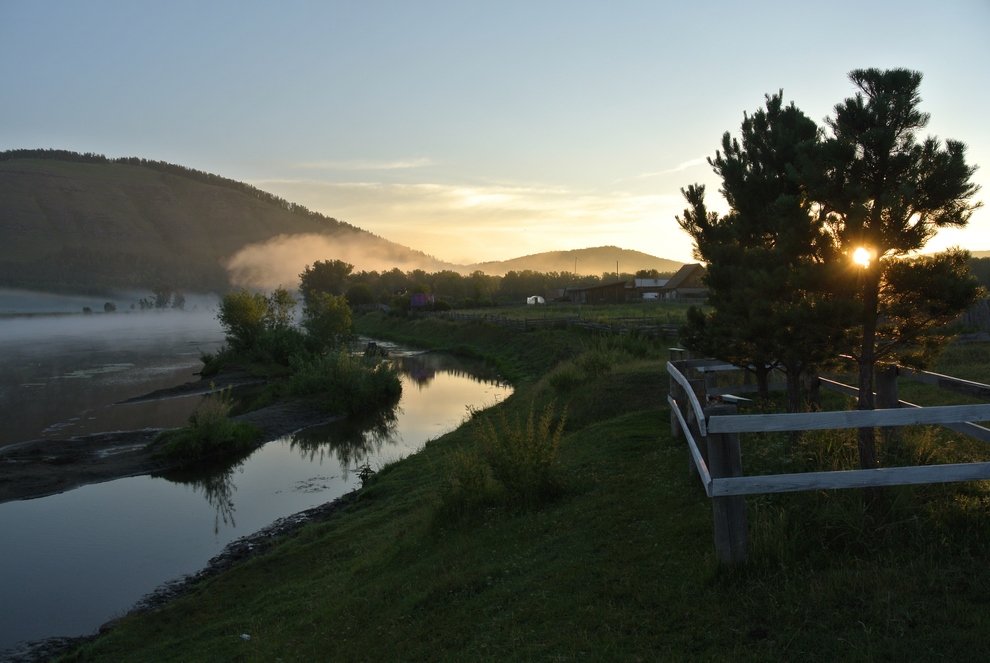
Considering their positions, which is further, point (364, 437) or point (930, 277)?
point (364, 437)

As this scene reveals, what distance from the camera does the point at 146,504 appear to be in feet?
60.1

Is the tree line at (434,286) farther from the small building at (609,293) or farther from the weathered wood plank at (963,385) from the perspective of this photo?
the weathered wood plank at (963,385)

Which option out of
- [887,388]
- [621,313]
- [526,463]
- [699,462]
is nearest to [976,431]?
[887,388]

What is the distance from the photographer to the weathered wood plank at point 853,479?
4910 millimetres

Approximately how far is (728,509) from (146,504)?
57.7ft

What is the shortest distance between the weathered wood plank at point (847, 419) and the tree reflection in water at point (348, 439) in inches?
641

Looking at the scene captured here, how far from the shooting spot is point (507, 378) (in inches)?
1490

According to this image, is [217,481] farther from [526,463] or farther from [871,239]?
[871,239]

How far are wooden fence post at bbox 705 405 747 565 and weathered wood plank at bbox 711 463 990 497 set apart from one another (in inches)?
9.6

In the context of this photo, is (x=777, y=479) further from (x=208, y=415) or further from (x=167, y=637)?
(x=208, y=415)

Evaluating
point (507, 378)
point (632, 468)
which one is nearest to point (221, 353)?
point (507, 378)

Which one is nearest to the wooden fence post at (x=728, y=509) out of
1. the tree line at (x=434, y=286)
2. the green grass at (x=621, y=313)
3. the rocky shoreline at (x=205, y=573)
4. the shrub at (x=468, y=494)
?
the shrub at (x=468, y=494)

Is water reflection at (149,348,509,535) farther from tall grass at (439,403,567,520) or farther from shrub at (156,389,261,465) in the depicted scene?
tall grass at (439,403,567,520)

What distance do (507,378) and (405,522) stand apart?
26.7 meters
